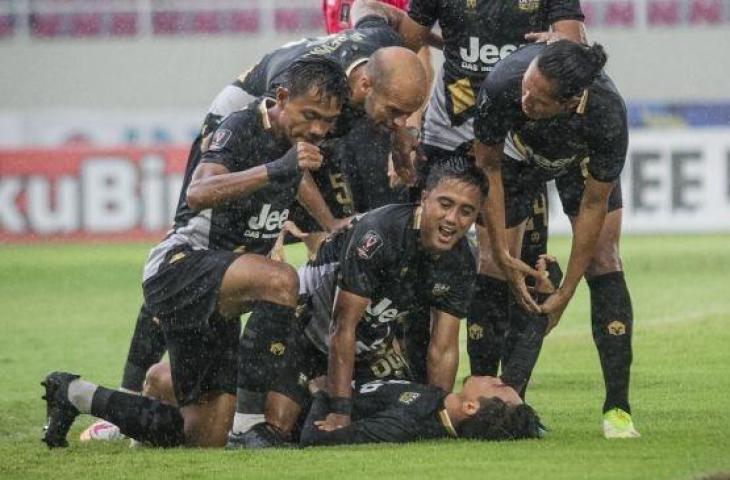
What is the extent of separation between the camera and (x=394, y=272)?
281 inches

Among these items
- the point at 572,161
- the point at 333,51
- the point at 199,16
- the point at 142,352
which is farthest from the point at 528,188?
the point at 199,16

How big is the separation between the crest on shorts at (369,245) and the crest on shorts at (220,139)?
2.27 ft

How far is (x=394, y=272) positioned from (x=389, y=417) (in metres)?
0.62

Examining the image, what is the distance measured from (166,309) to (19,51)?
60.8 ft

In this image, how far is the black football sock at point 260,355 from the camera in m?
6.90

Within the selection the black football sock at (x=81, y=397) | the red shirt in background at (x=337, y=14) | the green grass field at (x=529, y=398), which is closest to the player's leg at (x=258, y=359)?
the green grass field at (x=529, y=398)

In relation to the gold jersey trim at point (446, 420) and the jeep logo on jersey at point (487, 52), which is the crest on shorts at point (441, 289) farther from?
the jeep logo on jersey at point (487, 52)

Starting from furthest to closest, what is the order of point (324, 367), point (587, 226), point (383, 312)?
1. point (324, 367)
2. point (383, 312)
3. point (587, 226)

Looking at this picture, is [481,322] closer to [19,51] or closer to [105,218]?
[105,218]

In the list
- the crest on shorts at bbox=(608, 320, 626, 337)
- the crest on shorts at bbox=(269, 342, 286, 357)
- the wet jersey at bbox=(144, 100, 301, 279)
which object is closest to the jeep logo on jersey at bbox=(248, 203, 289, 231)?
the wet jersey at bbox=(144, 100, 301, 279)

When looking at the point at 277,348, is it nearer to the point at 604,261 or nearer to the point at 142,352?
the point at 142,352

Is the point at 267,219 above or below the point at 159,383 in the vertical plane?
above

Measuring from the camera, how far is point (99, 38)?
25312 mm

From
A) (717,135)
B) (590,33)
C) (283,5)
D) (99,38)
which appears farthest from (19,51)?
(717,135)
